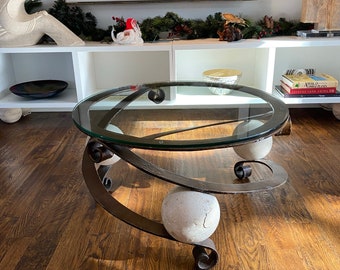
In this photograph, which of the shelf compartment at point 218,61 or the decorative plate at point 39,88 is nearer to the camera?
the decorative plate at point 39,88

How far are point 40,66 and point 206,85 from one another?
4.60 ft

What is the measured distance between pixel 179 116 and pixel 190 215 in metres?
0.45

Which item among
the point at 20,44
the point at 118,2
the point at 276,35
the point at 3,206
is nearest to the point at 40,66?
the point at 20,44

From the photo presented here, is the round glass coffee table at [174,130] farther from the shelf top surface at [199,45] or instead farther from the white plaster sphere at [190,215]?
the shelf top surface at [199,45]

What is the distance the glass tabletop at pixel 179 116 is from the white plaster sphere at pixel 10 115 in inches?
43.1

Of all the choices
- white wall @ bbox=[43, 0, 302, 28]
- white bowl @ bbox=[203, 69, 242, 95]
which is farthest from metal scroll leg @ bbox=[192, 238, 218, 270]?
white wall @ bbox=[43, 0, 302, 28]

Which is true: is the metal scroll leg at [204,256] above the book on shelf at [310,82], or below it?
below

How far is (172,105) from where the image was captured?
147 centimetres

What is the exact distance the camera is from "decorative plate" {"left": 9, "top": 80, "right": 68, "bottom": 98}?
2248 millimetres

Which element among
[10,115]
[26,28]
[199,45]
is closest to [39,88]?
[10,115]

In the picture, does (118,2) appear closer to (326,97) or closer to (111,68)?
(111,68)

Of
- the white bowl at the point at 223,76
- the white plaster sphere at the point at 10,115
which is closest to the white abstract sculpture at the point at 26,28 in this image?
the white plaster sphere at the point at 10,115

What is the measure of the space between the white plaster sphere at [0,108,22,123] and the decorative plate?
0.13 m

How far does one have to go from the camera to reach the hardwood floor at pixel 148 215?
1.17 m
